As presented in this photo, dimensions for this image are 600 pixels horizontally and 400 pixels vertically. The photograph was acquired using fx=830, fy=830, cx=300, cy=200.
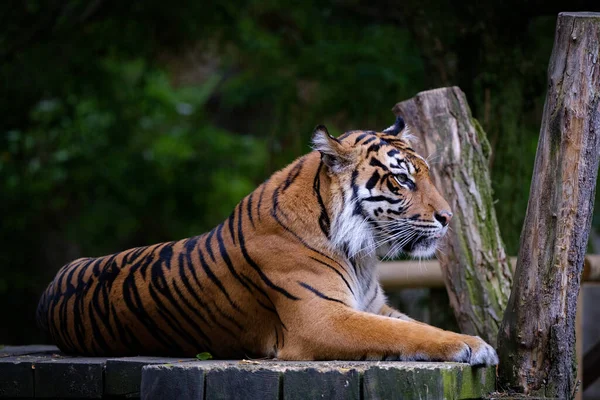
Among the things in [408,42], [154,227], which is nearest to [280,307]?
[408,42]

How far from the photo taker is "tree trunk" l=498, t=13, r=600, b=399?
149 inches

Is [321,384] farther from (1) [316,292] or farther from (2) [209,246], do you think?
(2) [209,246]

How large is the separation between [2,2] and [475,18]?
4.61 meters

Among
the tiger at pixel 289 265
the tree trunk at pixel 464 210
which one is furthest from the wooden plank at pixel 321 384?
the tree trunk at pixel 464 210

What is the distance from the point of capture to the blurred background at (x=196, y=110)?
6547mm

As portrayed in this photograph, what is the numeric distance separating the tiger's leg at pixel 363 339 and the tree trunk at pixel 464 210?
1397mm

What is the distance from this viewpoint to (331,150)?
4113 mm

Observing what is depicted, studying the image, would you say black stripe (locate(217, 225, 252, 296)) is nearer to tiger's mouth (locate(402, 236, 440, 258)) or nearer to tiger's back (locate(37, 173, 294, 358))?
tiger's back (locate(37, 173, 294, 358))

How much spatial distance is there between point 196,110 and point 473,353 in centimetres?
931

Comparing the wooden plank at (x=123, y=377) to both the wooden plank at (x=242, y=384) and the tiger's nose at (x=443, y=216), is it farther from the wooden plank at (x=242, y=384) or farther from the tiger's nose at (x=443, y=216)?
the tiger's nose at (x=443, y=216)

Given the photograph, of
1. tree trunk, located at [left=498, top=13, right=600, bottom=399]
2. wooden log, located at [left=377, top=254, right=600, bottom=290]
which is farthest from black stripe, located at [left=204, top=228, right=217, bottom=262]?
wooden log, located at [left=377, top=254, right=600, bottom=290]

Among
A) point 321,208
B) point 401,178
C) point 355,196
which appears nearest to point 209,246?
point 321,208

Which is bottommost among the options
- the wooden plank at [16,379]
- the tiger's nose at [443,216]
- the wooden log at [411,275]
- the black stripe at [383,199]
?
the wooden plank at [16,379]

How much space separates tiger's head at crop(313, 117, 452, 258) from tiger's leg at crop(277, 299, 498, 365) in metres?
0.43
